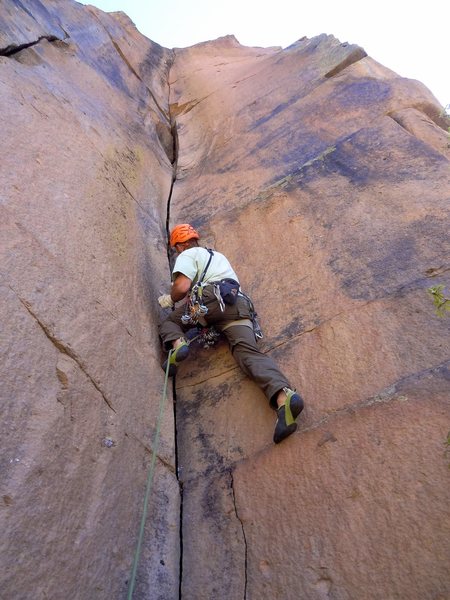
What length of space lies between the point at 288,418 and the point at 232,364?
972mm

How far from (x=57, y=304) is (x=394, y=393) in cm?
235

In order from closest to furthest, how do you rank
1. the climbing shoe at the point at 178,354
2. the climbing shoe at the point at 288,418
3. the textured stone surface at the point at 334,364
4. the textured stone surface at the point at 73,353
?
the textured stone surface at the point at 73,353 < the textured stone surface at the point at 334,364 < the climbing shoe at the point at 288,418 < the climbing shoe at the point at 178,354

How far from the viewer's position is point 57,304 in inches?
125

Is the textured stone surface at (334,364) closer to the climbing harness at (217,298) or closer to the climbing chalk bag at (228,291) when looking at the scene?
the climbing harness at (217,298)

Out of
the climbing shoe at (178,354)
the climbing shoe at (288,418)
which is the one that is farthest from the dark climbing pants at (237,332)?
the climbing shoe at (288,418)

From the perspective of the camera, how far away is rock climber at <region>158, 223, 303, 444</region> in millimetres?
3680

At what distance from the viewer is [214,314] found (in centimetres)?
395

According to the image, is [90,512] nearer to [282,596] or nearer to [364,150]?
[282,596]

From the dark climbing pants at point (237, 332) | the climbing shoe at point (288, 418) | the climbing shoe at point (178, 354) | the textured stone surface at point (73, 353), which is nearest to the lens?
the textured stone surface at point (73, 353)

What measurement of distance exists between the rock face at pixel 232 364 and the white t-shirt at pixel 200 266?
18.1 inches

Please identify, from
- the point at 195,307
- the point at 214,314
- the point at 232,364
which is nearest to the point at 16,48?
the point at 195,307

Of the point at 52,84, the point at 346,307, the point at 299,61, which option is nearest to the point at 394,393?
the point at 346,307

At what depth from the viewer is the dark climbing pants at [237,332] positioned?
361 centimetres

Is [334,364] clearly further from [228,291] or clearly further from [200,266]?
[200,266]
